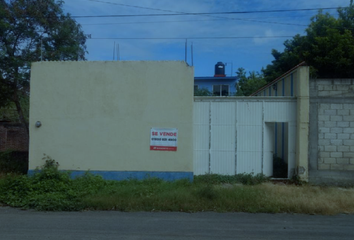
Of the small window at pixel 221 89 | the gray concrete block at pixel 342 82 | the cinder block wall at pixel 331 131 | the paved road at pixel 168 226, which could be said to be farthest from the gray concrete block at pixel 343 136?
the small window at pixel 221 89

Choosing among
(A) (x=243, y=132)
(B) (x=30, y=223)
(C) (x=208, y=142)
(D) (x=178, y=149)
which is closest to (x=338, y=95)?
(A) (x=243, y=132)

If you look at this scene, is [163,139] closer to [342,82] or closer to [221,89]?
[342,82]

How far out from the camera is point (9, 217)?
287 inches

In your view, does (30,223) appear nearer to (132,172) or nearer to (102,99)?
(132,172)

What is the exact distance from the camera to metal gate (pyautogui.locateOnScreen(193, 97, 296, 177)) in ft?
35.0

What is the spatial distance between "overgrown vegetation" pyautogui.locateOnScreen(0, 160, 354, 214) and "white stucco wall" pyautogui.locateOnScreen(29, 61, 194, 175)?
2.29 feet

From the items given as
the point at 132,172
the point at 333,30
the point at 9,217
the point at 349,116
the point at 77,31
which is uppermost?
the point at 333,30

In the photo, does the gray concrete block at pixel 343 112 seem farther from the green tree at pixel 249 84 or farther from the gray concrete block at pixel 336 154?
the green tree at pixel 249 84

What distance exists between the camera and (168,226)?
656cm

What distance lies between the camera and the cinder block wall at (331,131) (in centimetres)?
1020

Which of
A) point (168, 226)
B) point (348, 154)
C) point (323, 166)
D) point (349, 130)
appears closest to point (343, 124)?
point (349, 130)

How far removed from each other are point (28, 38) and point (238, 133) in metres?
8.75

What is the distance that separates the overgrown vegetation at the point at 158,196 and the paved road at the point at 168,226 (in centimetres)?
34

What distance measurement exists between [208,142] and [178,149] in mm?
1114
